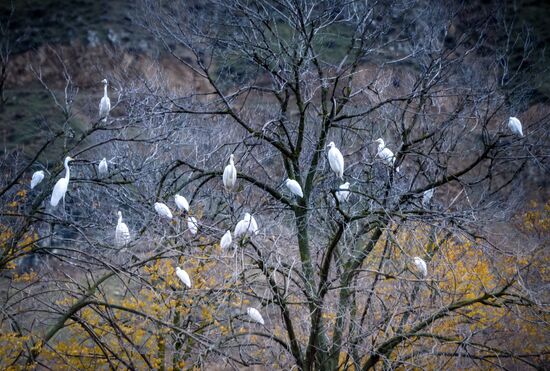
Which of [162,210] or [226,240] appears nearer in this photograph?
[226,240]

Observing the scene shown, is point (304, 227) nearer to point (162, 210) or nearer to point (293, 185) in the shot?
point (293, 185)

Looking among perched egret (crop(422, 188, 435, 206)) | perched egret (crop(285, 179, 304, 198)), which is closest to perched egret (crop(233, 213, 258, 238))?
perched egret (crop(285, 179, 304, 198))

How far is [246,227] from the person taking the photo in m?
5.66

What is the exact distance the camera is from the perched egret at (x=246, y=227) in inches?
222

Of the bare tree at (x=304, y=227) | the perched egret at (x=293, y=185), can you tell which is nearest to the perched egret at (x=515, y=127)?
the bare tree at (x=304, y=227)

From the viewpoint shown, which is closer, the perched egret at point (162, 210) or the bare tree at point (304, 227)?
the bare tree at point (304, 227)

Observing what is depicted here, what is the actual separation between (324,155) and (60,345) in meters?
5.28

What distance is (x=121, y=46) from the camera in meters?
36.2

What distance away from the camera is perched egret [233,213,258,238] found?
5.64 m

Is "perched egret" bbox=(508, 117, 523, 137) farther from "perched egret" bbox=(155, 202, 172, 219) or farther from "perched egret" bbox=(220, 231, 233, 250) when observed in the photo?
"perched egret" bbox=(155, 202, 172, 219)

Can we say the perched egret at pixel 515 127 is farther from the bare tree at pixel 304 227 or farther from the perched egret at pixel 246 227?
the perched egret at pixel 246 227

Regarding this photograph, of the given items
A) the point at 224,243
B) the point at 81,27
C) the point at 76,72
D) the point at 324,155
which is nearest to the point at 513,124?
the point at 324,155

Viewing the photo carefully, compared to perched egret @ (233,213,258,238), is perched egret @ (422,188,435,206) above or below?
below

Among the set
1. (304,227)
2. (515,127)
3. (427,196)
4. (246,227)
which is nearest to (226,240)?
(246,227)
